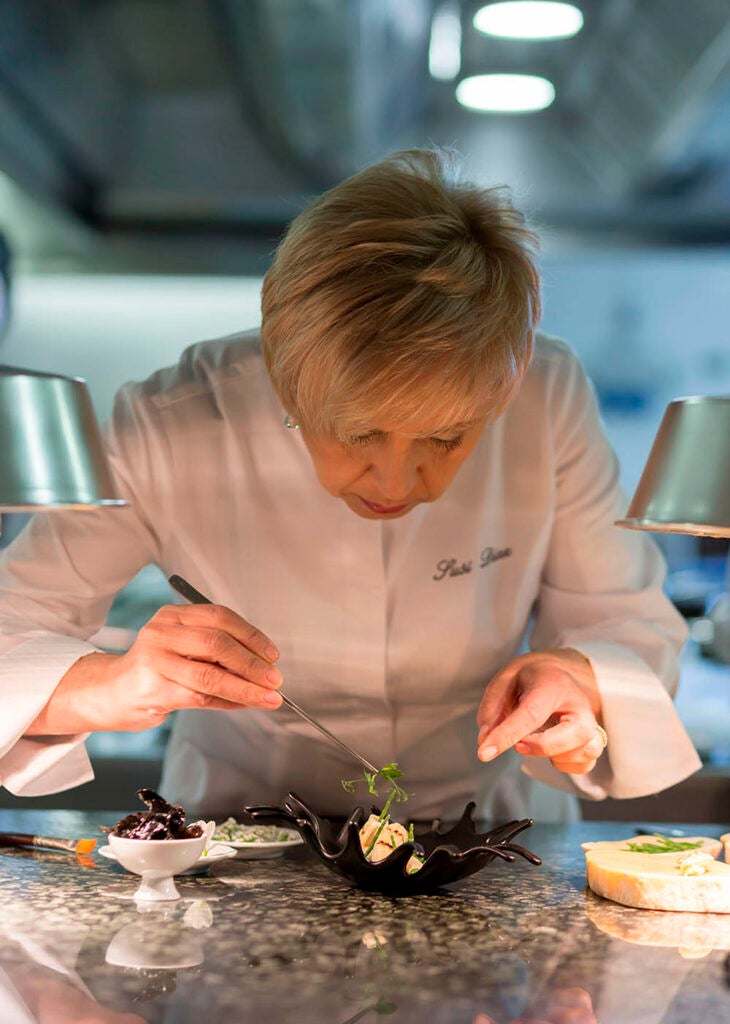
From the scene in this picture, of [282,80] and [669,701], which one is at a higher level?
[282,80]

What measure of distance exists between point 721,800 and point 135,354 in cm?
335

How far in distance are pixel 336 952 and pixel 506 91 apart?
331cm

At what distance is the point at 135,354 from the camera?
570 cm

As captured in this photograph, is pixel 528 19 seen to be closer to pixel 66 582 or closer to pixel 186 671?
pixel 66 582

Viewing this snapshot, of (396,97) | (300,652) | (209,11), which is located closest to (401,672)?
(300,652)

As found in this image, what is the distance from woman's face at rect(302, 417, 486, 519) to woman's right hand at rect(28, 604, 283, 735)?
240 millimetres

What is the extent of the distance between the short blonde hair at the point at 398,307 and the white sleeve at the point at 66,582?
18.1 inches

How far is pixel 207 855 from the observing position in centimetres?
166

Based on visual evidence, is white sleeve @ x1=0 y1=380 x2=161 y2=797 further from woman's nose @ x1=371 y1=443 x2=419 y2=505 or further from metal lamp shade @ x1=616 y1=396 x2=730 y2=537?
metal lamp shade @ x1=616 y1=396 x2=730 y2=537

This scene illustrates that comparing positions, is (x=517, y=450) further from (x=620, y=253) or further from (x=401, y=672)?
(x=620, y=253)

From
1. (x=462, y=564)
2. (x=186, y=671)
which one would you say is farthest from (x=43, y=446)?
(x=462, y=564)

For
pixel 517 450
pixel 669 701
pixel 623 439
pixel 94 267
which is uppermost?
pixel 94 267

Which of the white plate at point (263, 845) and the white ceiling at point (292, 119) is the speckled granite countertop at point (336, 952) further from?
the white ceiling at point (292, 119)

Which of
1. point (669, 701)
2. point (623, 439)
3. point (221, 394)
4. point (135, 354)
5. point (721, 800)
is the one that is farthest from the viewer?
point (623, 439)
